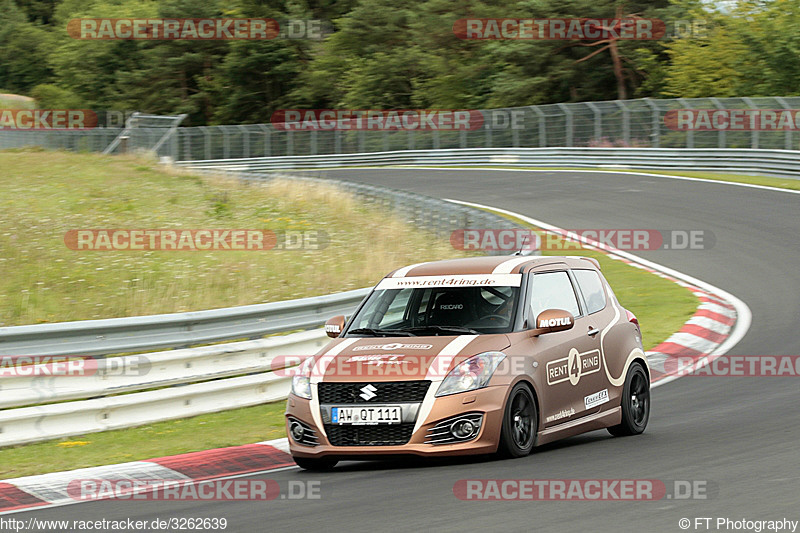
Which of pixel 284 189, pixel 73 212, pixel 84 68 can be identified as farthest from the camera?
pixel 84 68

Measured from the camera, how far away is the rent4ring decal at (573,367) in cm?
817

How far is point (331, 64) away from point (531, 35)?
19792 millimetres

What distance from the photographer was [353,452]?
298 inches

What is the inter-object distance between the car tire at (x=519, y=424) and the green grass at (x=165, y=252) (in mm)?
6724

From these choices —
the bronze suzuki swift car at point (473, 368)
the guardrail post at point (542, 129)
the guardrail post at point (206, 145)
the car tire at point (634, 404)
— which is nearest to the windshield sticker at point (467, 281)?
the bronze suzuki swift car at point (473, 368)

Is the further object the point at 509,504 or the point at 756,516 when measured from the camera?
the point at 509,504

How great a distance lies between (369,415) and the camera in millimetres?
7520

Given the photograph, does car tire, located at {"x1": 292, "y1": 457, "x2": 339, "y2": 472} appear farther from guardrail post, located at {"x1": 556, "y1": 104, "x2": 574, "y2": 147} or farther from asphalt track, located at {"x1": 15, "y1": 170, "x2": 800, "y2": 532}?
guardrail post, located at {"x1": 556, "y1": 104, "x2": 574, "y2": 147}

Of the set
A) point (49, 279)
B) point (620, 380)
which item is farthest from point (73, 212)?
point (620, 380)

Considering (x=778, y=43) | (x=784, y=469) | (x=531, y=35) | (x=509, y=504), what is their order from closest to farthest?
(x=509, y=504), (x=784, y=469), (x=778, y=43), (x=531, y=35)

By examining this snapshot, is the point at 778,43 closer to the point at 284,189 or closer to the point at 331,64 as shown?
the point at 284,189

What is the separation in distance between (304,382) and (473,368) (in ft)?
4.11

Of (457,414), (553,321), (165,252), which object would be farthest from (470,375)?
(165,252)

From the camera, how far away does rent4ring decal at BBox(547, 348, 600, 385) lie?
8.17 meters
